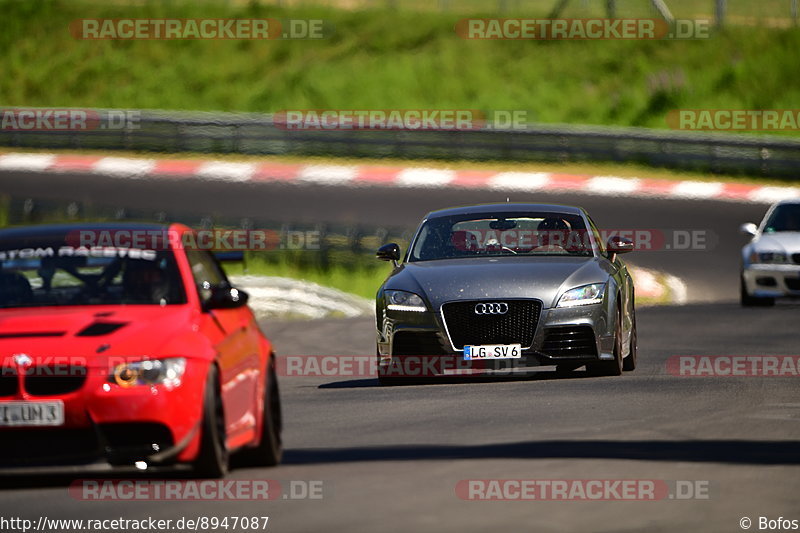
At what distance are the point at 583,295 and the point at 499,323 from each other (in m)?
0.67

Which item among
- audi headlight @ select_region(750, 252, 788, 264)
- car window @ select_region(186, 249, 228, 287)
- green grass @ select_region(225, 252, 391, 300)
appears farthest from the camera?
green grass @ select_region(225, 252, 391, 300)

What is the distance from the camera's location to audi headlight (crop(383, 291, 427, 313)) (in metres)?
12.8

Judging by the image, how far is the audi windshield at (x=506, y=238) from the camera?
13750mm

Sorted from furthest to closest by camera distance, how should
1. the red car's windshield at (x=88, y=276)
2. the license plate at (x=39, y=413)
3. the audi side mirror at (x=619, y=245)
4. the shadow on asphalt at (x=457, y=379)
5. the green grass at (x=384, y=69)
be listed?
1. the green grass at (x=384, y=69)
2. the audi side mirror at (x=619, y=245)
3. the shadow on asphalt at (x=457, y=379)
4. the red car's windshield at (x=88, y=276)
5. the license plate at (x=39, y=413)

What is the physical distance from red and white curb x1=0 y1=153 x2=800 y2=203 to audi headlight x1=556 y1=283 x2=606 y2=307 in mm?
16394

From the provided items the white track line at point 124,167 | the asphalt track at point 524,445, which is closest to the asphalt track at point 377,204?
the white track line at point 124,167

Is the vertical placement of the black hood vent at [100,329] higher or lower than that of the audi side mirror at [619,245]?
higher

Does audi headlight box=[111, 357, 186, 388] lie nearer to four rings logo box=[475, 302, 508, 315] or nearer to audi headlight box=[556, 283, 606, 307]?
four rings logo box=[475, 302, 508, 315]

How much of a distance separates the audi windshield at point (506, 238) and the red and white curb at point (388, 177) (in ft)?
50.4

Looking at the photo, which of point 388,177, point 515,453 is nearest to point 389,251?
point 515,453

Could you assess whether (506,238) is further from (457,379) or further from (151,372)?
(151,372)

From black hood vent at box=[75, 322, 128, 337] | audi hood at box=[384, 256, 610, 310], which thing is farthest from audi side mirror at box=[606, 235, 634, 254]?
black hood vent at box=[75, 322, 128, 337]

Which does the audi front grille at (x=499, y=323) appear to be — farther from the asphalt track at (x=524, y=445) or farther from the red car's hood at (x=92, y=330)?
the red car's hood at (x=92, y=330)

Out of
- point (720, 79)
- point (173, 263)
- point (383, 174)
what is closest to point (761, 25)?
point (720, 79)
